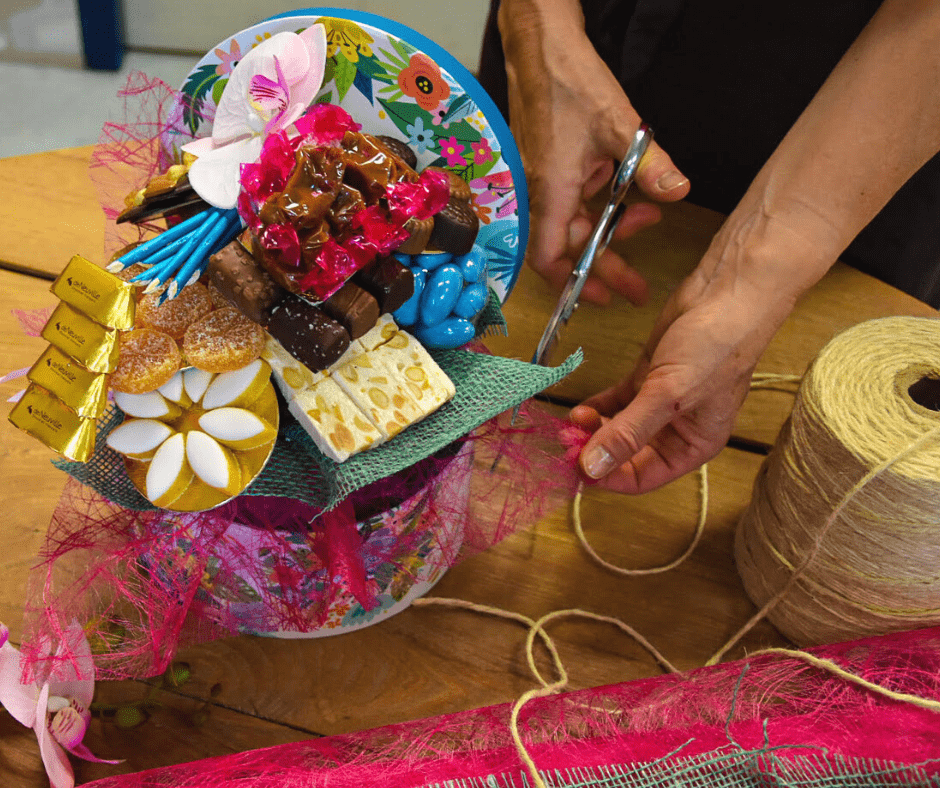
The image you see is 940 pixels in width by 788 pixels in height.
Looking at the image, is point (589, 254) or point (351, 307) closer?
point (351, 307)

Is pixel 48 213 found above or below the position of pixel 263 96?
below

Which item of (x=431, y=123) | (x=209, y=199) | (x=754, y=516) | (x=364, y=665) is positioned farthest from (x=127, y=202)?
(x=754, y=516)

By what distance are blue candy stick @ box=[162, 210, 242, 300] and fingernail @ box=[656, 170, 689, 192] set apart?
11.2 inches

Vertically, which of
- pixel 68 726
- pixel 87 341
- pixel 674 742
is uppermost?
pixel 87 341

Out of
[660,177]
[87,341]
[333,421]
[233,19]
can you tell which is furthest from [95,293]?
[233,19]

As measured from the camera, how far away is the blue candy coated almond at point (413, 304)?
454 millimetres

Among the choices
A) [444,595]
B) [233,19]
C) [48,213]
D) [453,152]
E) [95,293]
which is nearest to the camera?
[95,293]

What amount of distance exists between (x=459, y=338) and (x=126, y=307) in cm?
18

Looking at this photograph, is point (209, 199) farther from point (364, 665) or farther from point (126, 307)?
point (364, 665)

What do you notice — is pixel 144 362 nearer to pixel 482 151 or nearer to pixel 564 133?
pixel 482 151

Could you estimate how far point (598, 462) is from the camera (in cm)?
54

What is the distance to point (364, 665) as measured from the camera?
1.85 feet

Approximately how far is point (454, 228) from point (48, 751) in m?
0.37

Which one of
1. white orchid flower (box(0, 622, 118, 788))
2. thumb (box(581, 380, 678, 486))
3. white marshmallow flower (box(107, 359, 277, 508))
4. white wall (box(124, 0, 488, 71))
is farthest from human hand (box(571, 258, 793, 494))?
white wall (box(124, 0, 488, 71))
